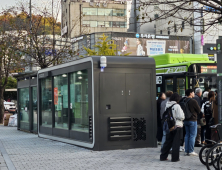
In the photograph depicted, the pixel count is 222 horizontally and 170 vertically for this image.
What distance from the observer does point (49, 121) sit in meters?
15.6

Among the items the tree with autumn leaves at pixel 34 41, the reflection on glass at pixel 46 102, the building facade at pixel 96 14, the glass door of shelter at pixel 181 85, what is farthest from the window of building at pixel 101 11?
the reflection on glass at pixel 46 102

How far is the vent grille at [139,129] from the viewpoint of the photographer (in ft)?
38.7

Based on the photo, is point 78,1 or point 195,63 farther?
point 78,1

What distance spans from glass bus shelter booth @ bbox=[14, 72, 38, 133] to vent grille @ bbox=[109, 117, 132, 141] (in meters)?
7.43

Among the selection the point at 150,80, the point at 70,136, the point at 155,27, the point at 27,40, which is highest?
the point at 155,27

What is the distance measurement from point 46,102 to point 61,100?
2.20 m

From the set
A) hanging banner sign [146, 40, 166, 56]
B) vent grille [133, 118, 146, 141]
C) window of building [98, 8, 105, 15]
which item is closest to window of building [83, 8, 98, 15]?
window of building [98, 8, 105, 15]

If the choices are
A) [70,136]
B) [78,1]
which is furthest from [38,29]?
[78,1]

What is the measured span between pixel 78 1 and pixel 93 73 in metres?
66.8

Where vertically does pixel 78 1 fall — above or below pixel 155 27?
above

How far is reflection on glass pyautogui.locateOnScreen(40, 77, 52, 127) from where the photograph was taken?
1542cm

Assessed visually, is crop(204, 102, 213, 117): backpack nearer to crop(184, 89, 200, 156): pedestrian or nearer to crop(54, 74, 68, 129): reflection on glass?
crop(184, 89, 200, 156): pedestrian

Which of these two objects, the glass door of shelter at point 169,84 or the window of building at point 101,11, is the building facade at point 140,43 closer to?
the window of building at point 101,11

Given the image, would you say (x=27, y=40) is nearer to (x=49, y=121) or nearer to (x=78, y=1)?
(x=49, y=121)
